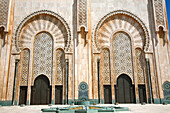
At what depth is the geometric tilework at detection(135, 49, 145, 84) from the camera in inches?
316

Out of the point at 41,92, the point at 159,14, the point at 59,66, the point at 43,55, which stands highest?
the point at 159,14

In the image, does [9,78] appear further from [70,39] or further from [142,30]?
[142,30]

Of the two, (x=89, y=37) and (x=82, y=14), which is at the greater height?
(x=82, y=14)

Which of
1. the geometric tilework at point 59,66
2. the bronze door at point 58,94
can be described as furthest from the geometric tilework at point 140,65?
the bronze door at point 58,94

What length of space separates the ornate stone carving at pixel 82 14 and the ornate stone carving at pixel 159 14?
3178 mm

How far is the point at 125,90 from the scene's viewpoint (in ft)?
26.1

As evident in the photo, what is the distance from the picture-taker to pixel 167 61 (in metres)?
7.81

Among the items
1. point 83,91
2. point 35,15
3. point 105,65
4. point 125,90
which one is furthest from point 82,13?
point 125,90

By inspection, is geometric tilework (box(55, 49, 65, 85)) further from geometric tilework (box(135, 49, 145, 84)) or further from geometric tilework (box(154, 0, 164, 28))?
geometric tilework (box(154, 0, 164, 28))

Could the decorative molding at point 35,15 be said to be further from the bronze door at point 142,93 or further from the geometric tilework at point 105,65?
the bronze door at point 142,93

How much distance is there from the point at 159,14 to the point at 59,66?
509 cm

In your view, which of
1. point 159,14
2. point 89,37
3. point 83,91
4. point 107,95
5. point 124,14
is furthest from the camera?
point 124,14

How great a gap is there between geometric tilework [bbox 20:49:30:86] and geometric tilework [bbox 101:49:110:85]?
3376mm

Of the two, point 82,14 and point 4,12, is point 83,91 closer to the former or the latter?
point 82,14
